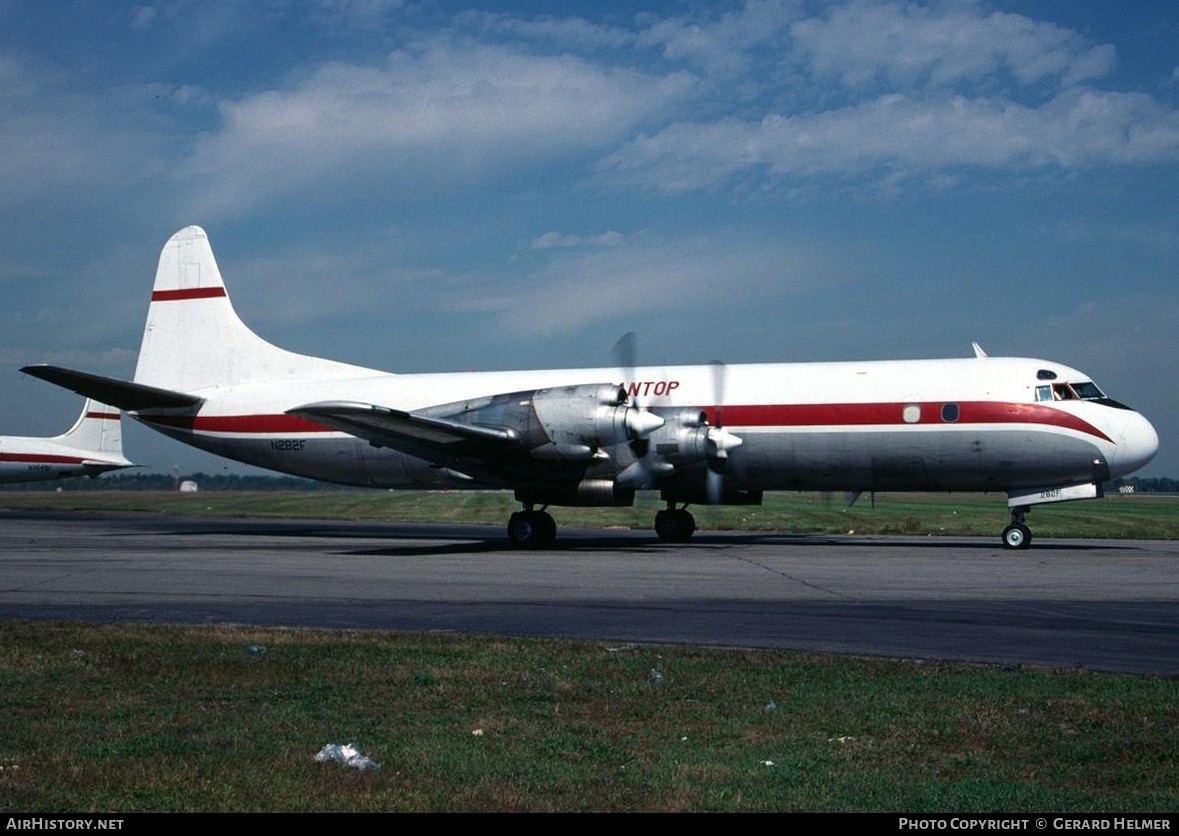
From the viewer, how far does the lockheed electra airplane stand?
87.2ft

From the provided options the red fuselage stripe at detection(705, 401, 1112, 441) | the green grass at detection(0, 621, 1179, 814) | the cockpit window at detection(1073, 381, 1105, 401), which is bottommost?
the green grass at detection(0, 621, 1179, 814)

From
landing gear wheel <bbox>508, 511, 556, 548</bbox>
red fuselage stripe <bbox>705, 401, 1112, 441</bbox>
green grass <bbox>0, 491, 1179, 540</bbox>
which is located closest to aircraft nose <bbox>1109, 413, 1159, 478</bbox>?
red fuselage stripe <bbox>705, 401, 1112, 441</bbox>

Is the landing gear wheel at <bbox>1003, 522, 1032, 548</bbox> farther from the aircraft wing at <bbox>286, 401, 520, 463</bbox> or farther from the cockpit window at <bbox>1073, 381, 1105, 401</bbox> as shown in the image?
the aircraft wing at <bbox>286, 401, 520, 463</bbox>

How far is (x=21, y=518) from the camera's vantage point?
4503 centimetres

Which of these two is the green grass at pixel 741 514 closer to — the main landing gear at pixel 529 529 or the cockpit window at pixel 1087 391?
the main landing gear at pixel 529 529

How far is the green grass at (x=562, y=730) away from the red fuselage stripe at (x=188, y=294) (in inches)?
1002

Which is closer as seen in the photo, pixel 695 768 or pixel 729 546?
pixel 695 768

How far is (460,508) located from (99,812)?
1722 inches

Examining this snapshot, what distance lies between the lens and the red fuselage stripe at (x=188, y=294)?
35781 millimetres

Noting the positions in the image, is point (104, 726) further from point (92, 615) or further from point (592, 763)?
point (92, 615)

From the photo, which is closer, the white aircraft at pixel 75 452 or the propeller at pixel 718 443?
the propeller at pixel 718 443

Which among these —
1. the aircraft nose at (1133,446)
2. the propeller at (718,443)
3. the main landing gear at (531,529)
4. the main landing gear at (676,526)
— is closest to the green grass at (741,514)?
the main landing gear at (676,526)
